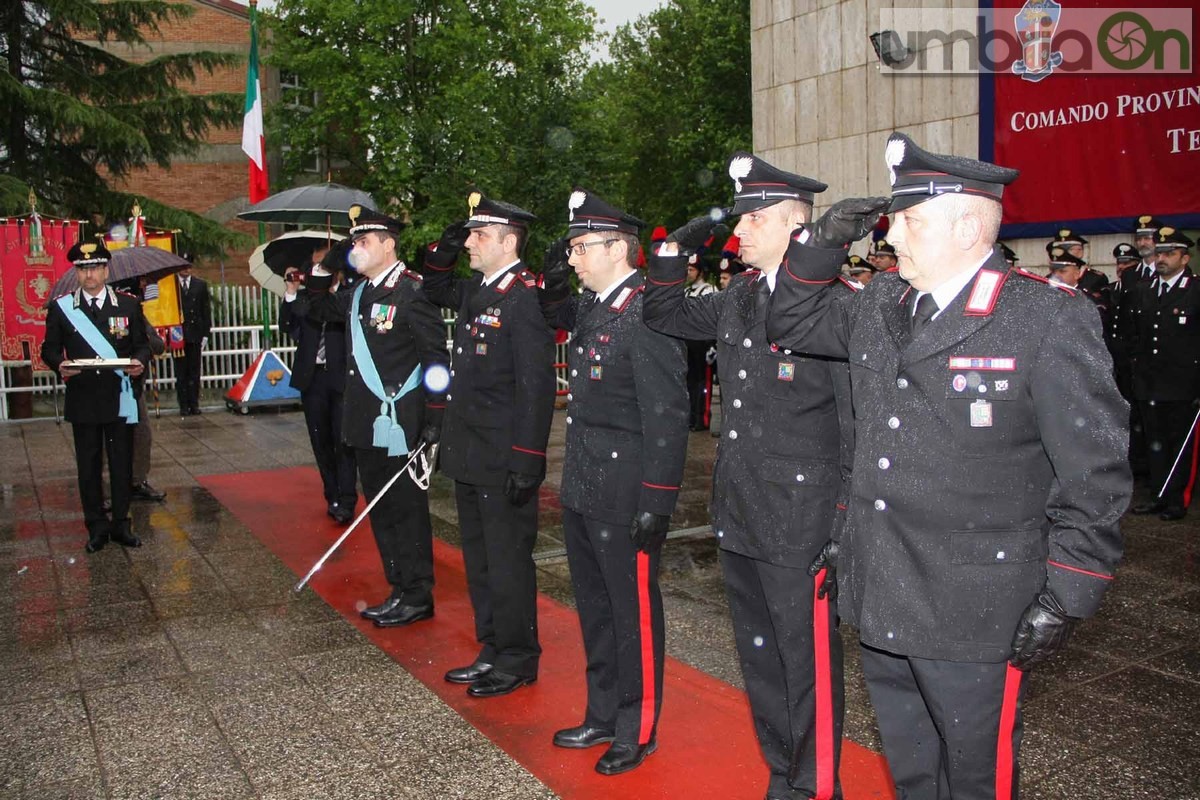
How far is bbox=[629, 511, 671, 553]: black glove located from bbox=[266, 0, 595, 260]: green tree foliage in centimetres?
2251

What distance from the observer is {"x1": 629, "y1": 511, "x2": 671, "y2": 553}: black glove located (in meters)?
3.82

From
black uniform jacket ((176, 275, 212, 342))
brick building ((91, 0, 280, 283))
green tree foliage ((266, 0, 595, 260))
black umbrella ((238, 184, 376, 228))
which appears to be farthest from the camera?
brick building ((91, 0, 280, 283))

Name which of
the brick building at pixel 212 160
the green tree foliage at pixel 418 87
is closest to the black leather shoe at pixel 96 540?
the green tree foliage at pixel 418 87

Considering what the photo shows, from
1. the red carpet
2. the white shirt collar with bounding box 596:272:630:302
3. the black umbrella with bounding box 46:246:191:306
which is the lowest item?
the red carpet

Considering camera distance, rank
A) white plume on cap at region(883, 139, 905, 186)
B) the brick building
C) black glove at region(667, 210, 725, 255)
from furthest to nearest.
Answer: the brick building, black glove at region(667, 210, 725, 255), white plume on cap at region(883, 139, 905, 186)

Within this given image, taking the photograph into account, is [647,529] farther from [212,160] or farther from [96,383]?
[212,160]

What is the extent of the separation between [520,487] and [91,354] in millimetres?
4401

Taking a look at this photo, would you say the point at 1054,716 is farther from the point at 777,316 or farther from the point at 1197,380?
the point at 1197,380

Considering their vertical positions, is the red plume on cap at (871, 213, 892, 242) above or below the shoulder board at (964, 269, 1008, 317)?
above

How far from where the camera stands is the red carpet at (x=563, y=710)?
154 inches

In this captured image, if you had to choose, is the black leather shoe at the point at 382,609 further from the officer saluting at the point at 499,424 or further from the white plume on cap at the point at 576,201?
the white plume on cap at the point at 576,201

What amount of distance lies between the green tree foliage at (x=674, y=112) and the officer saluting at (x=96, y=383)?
62.5 feet

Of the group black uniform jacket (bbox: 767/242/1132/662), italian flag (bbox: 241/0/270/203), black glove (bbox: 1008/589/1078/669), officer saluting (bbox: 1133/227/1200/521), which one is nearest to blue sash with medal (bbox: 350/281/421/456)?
black uniform jacket (bbox: 767/242/1132/662)

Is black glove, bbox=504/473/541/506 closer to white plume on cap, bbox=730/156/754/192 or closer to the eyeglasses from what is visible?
the eyeglasses
